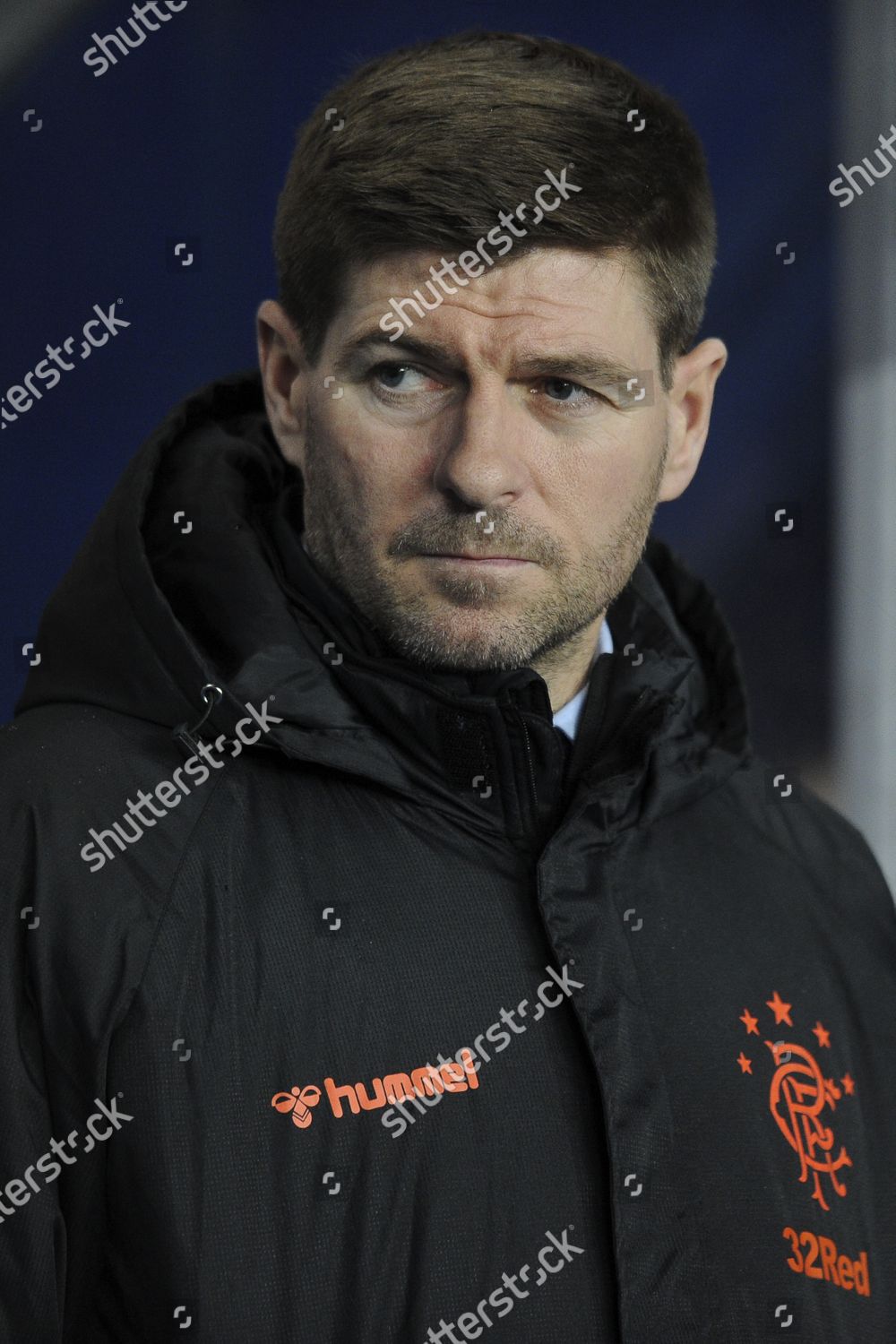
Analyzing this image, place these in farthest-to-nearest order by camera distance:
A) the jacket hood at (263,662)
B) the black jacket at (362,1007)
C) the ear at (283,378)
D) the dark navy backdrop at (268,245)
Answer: the dark navy backdrop at (268,245) < the ear at (283,378) < the jacket hood at (263,662) < the black jacket at (362,1007)

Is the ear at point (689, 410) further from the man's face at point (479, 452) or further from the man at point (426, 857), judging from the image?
the man's face at point (479, 452)

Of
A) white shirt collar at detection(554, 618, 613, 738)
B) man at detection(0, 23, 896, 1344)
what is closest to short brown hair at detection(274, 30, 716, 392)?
man at detection(0, 23, 896, 1344)

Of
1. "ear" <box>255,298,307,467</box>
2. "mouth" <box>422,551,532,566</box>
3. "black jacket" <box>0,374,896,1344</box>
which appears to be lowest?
"black jacket" <box>0,374,896,1344</box>

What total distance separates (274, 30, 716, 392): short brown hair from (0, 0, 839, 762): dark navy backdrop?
0.59m

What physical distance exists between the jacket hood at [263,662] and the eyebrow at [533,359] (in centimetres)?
14

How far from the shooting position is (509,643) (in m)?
1.08

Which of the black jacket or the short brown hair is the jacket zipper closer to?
the black jacket

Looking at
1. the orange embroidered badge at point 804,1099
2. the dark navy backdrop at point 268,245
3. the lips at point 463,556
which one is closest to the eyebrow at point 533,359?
the lips at point 463,556

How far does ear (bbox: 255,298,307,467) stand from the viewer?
1.18m

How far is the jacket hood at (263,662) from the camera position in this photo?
40.7 inches

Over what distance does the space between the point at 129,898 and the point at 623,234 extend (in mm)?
591

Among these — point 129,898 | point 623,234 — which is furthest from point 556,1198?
point 623,234

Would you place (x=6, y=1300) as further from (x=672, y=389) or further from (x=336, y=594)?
(x=672, y=389)

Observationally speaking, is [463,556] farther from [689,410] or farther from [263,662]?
[689,410]
